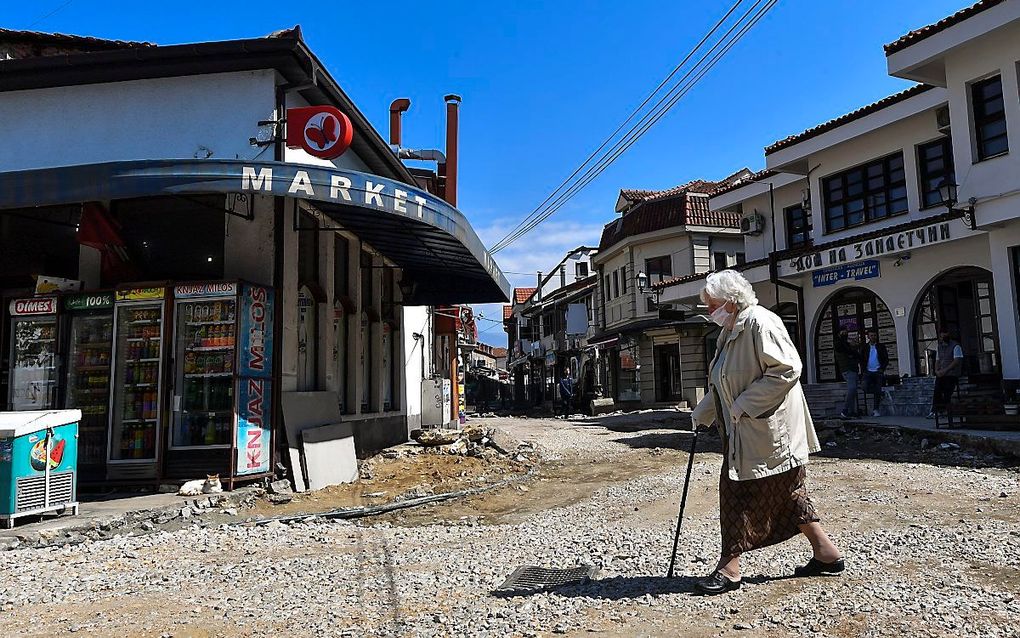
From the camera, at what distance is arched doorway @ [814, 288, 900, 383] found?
1773cm

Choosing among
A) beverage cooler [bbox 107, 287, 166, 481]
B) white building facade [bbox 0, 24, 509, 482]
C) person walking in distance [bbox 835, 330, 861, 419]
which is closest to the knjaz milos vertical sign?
person walking in distance [bbox 835, 330, 861, 419]

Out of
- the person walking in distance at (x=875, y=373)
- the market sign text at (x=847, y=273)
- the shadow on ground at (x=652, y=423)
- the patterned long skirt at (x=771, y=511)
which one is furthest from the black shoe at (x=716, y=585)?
the market sign text at (x=847, y=273)

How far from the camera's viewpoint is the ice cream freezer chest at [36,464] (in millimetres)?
6441

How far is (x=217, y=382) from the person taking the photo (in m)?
8.77

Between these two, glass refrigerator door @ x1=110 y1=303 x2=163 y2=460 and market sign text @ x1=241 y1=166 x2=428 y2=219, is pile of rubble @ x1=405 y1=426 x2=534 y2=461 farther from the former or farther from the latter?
market sign text @ x1=241 y1=166 x2=428 y2=219

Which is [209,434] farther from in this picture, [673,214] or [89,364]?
[673,214]

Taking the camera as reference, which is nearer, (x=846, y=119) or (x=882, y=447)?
(x=882, y=447)

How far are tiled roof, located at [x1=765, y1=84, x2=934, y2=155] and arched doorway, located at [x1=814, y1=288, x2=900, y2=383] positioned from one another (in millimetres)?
4167

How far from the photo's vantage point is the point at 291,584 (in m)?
4.73

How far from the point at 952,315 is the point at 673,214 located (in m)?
14.8

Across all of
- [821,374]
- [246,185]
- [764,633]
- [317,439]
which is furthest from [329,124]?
[821,374]

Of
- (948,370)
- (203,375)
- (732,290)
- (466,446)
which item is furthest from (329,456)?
(948,370)

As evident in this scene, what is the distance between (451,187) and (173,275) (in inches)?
416

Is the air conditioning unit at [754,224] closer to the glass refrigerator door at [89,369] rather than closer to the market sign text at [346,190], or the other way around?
the market sign text at [346,190]
